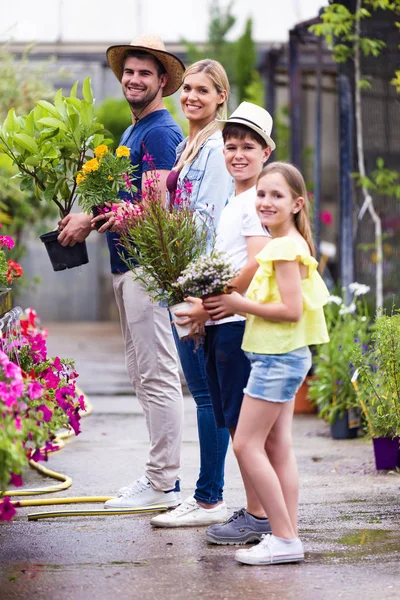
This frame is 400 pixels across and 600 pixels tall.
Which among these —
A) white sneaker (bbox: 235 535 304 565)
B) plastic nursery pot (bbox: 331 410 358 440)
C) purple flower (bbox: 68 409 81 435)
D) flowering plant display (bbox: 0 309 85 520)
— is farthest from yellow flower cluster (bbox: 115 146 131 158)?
plastic nursery pot (bbox: 331 410 358 440)

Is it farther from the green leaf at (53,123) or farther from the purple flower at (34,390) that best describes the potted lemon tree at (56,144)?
the purple flower at (34,390)

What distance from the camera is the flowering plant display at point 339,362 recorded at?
6887 millimetres

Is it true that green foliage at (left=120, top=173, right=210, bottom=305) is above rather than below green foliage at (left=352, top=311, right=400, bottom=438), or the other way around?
above

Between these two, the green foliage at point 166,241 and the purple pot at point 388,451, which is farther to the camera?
the purple pot at point 388,451

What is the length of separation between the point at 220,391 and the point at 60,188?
1338 mm

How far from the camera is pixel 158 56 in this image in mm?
4852

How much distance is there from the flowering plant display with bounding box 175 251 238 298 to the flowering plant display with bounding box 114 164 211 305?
0.49ft

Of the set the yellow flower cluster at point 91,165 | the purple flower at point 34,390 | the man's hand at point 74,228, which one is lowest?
the purple flower at point 34,390

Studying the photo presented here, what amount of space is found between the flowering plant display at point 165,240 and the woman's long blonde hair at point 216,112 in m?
0.36

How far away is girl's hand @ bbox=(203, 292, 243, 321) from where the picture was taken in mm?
3750

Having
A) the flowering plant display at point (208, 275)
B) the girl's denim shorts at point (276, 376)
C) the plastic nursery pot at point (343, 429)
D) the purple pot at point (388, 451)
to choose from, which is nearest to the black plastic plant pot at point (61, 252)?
the flowering plant display at point (208, 275)

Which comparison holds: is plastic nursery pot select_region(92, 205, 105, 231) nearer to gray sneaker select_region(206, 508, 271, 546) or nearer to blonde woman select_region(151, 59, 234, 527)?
blonde woman select_region(151, 59, 234, 527)

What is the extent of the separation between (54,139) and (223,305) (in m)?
1.40

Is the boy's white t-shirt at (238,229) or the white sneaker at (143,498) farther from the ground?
the boy's white t-shirt at (238,229)
